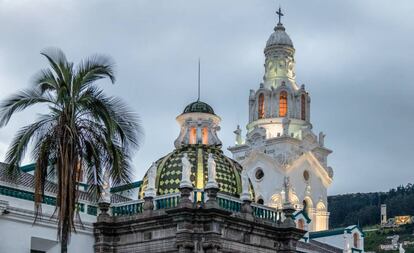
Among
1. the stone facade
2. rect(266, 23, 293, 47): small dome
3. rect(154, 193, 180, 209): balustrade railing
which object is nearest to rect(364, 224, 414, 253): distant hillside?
rect(266, 23, 293, 47): small dome

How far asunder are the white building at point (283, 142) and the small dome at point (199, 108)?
36051mm

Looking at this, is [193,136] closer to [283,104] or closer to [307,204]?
[307,204]

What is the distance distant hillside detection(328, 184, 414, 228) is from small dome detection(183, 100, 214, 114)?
3935 inches

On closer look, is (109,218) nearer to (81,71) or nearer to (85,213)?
(85,213)

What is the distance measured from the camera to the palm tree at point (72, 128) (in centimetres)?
2511

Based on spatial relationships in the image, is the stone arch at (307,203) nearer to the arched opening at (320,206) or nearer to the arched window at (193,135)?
the arched opening at (320,206)

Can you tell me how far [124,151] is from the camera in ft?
87.6

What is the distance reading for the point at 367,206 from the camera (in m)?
150

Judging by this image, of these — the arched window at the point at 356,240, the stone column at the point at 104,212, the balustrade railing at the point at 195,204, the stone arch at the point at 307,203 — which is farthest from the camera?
the stone arch at the point at 307,203

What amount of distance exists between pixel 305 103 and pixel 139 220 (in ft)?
147

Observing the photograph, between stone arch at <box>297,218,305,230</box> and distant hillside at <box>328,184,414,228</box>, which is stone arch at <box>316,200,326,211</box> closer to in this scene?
stone arch at <box>297,218,305,230</box>

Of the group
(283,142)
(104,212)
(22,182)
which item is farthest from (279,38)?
(22,182)

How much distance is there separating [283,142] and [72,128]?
49.6 m

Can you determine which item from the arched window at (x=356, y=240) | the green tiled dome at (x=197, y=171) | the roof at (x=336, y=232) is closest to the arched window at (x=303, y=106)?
the roof at (x=336, y=232)
